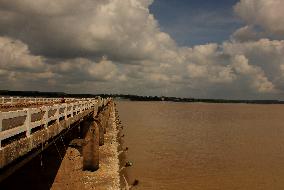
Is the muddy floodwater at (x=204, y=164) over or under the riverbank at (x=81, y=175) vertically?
under

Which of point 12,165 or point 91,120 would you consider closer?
point 12,165

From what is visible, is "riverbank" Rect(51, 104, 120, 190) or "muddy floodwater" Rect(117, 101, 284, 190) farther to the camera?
"muddy floodwater" Rect(117, 101, 284, 190)

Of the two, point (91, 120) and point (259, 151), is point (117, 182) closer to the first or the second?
point (91, 120)

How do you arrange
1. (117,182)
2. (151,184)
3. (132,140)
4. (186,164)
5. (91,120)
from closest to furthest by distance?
(117,182) → (91,120) → (151,184) → (186,164) → (132,140)

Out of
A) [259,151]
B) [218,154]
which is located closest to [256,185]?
[218,154]

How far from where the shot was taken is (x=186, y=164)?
31406 mm

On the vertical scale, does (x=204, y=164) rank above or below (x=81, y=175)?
below

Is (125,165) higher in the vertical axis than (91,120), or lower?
lower


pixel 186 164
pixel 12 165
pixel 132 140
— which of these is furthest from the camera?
pixel 132 140

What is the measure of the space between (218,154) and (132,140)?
1192cm

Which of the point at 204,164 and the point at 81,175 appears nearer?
the point at 81,175

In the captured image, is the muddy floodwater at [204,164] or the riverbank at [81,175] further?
the muddy floodwater at [204,164]

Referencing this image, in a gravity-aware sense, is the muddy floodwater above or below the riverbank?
below

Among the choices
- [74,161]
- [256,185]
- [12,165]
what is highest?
[12,165]
